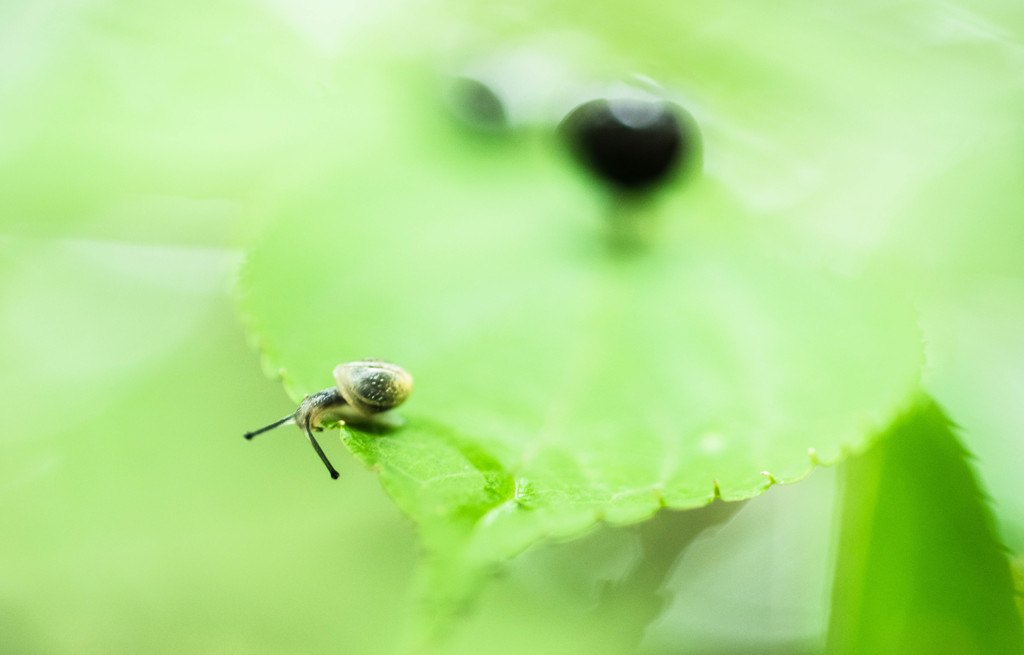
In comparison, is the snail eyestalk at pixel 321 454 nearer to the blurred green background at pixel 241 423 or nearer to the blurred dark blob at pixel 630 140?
the blurred green background at pixel 241 423

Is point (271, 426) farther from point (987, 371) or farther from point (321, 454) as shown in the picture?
point (987, 371)

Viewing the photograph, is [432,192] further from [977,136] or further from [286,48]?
[977,136]

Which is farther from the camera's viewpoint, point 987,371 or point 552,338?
point 987,371

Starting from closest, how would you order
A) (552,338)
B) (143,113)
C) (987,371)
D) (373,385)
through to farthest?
1. (373,385)
2. (552,338)
3. (987,371)
4. (143,113)

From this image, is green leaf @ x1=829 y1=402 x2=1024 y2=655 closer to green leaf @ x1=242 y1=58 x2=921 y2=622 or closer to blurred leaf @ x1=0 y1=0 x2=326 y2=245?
green leaf @ x1=242 y1=58 x2=921 y2=622

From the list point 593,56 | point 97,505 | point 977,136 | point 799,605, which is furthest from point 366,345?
point 977,136

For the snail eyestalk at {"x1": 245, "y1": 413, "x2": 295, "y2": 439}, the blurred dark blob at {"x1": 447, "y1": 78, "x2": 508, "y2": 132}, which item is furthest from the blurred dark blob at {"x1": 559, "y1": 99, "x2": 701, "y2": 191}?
the snail eyestalk at {"x1": 245, "y1": 413, "x2": 295, "y2": 439}

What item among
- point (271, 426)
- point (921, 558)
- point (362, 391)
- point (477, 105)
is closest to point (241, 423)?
point (271, 426)
